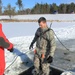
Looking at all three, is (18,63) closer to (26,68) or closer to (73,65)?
(26,68)

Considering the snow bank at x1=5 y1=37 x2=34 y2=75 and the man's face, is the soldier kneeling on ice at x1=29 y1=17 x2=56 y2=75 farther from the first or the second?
the snow bank at x1=5 y1=37 x2=34 y2=75

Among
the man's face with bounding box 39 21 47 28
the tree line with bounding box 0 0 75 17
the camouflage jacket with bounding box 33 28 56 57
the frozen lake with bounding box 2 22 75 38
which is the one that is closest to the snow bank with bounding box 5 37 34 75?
the camouflage jacket with bounding box 33 28 56 57

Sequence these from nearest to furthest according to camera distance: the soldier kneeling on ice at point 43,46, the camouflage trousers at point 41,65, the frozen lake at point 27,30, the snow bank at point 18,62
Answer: the soldier kneeling on ice at point 43,46 < the camouflage trousers at point 41,65 < the snow bank at point 18,62 < the frozen lake at point 27,30

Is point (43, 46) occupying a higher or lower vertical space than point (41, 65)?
higher

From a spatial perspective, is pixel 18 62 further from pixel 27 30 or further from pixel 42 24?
pixel 27 30

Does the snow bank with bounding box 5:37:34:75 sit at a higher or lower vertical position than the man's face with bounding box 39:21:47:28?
lower

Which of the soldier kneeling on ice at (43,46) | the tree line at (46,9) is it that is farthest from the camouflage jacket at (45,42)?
the tree line at (46,9)

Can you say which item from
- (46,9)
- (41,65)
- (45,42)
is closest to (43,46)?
(45,42)

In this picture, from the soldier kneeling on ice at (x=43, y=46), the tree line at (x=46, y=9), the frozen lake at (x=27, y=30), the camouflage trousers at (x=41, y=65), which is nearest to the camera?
the soldier kneeling on ice at (x=43, y=46)

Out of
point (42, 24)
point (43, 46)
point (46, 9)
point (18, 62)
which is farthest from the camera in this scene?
point (46, 9)

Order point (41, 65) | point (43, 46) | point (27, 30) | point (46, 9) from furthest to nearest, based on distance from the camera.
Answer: point (46, 9) < point (27, 30) < point (41, 65) < point (43, 46)

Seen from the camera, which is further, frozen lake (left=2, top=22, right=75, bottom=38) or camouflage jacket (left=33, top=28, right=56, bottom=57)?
frozen lake (left=2, top=22, right=75, bottom=38)

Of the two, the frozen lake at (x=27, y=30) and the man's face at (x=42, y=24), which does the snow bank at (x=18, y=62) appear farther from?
the frozen lake at (x=27, y=30)

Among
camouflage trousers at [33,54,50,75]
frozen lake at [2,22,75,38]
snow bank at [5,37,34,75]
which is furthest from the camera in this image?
frozen lake at [2,22,75,38]
